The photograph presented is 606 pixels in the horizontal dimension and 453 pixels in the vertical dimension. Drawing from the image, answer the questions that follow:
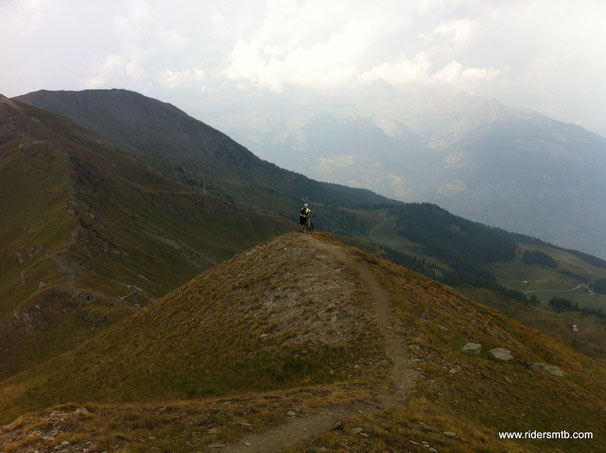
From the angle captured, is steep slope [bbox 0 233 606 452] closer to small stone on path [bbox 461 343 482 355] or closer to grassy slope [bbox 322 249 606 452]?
grassy slope [bbox 322 249 606 452]

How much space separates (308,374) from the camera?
2323cm

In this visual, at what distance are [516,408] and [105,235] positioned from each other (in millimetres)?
121104

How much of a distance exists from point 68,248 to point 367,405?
98889mm

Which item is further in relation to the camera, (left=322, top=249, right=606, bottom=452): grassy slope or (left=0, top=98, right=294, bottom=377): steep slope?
(left=0, top=98, right=294, bottom=377): steep slope

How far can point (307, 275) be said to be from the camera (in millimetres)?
34094

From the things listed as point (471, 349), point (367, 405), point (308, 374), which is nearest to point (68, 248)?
point (308, 374)

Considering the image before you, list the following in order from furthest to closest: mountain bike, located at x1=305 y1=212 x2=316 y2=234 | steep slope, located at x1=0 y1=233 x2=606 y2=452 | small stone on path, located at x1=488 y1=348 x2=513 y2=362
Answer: mountain bike, located at x1=305 y1=212 x2=316 y2=234, small stone on path, located at x1=488 y1=348 x2=513 y2=362, steep slope, located at x1=0 y1=233 x2=606 y2=452

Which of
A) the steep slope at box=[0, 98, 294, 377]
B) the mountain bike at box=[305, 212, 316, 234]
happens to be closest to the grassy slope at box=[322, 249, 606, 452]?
the mountain bike at box=[305, 212, 316, 234]

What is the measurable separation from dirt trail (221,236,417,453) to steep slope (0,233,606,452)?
0.33ft

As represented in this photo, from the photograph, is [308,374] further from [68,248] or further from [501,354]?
[68,248]

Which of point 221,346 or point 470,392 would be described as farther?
point 221,346

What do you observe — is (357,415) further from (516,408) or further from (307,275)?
(307,275)

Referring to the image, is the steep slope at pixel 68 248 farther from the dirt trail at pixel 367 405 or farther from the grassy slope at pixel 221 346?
the dirt trail at pixel 367 405

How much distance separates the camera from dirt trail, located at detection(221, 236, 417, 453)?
1459cm
